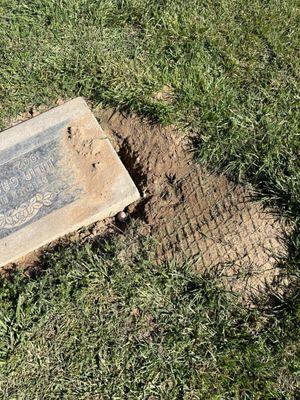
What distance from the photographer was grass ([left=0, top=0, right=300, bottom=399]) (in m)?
2.54

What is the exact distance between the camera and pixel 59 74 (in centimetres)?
330

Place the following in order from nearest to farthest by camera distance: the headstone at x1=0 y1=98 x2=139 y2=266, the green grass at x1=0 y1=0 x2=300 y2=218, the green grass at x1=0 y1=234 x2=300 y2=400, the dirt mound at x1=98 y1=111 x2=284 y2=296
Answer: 1. the green grass at x1=0 y1=234 x2=300 y2=400
2. the dirt mound at x1=98 y1=111 x2=284 y2=296
3. the headstone at x1=0 y1=98 x2=139 y2=266
4. the green grass at x1=0 y1=0 x2=300 y2=218

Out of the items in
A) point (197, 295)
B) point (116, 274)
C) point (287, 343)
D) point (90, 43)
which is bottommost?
point (287, 343)

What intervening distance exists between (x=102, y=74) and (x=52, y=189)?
89 cm

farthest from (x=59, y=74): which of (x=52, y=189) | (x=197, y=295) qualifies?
(x=197, y=295)

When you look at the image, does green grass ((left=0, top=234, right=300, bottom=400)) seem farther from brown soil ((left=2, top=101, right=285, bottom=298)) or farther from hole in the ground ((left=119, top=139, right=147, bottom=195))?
hole in the ground ((left=119, top=139, right=147, bottom=195))

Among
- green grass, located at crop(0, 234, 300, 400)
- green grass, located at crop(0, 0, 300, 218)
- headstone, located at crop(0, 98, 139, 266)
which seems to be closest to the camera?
green grass, located at crop(0, 234, 300, 400)

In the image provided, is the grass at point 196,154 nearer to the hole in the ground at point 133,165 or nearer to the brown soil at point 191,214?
the brown soil at point 191,214

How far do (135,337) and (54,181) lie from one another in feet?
3.45

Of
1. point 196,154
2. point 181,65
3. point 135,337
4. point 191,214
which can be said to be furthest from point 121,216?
point 181,65

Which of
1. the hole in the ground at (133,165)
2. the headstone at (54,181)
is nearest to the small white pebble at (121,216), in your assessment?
the headstone at (54,181)

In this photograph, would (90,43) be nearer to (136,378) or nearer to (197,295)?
(197,295)

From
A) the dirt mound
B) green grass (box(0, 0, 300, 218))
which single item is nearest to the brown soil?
the dirt mound

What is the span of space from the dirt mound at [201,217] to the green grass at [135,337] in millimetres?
143
